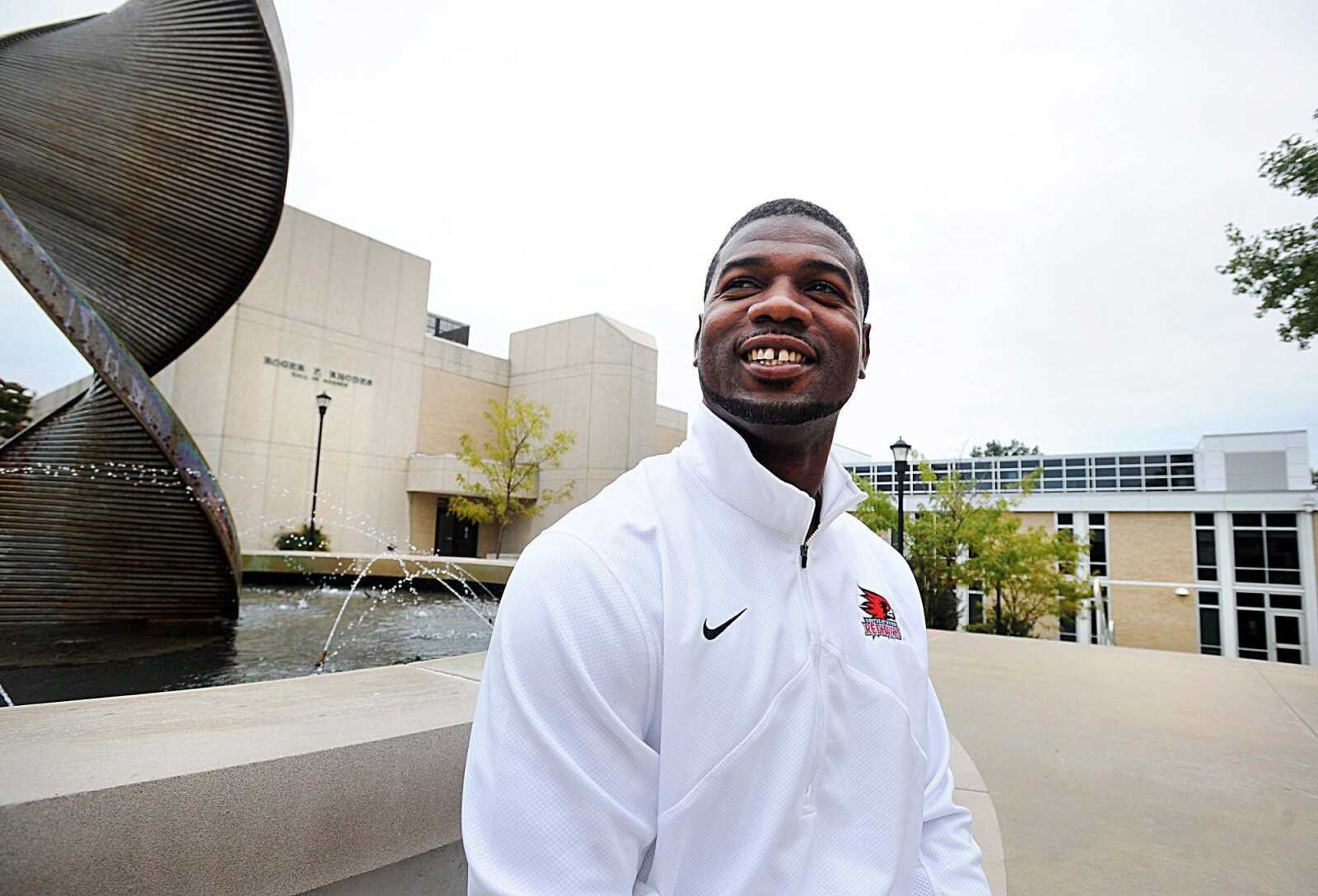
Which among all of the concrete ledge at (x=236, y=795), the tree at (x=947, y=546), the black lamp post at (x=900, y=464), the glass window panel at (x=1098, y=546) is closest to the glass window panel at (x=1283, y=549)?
the glass window panel at (x=1098, y=546)

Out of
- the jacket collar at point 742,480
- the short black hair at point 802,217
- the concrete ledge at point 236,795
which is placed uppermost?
the short black hair at point 802,217

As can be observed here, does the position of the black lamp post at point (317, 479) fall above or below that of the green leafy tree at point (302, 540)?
above

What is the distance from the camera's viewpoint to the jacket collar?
1.30m

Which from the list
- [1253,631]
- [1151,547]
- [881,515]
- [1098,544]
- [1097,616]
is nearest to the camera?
[881,515]

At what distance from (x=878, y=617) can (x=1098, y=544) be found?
96.7ft

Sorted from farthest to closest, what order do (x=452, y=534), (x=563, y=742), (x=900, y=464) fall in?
(x=452, y=534) < (x=900, y=464) < (x=563, y=742)

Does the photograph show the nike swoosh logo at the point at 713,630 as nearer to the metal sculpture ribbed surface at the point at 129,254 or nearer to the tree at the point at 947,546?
the metal sculpture ribbed surface at the point at 129,254

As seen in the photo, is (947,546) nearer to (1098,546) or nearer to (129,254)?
(1098,546)

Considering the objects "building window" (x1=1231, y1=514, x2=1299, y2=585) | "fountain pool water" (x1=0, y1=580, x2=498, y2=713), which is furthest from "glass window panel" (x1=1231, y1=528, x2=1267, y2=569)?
Result: "fountain pool water" (x1=0, y1=580, x2=498, y2=713)

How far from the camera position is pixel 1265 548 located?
78.9 ft

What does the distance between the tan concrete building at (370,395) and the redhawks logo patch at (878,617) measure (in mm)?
20038

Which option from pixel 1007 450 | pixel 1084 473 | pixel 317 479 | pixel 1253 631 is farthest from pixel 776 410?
pixel 1007 450

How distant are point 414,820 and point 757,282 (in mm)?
1659

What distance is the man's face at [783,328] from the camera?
1.31 meters
